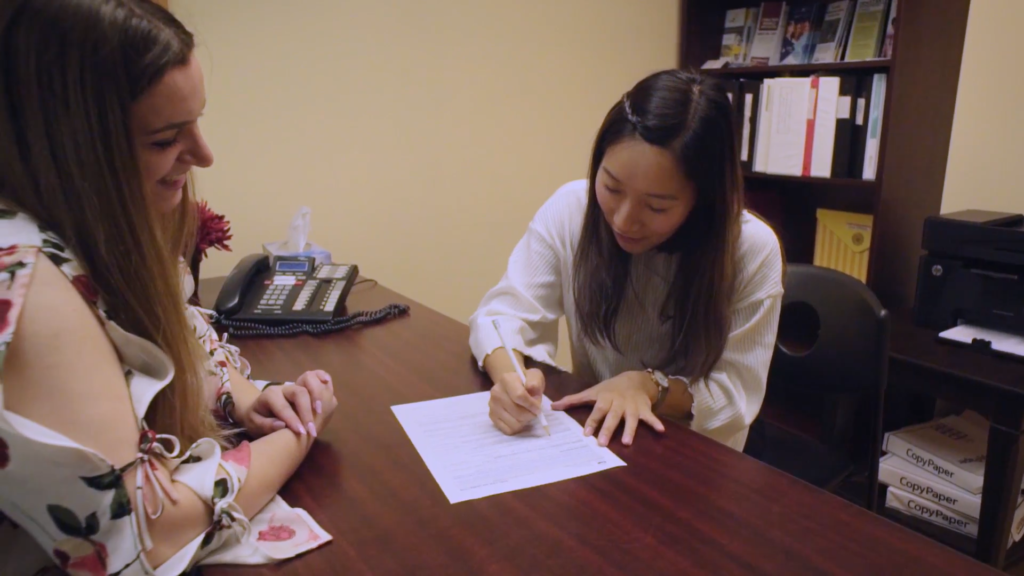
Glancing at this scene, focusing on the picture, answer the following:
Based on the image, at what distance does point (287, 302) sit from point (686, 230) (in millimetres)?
824

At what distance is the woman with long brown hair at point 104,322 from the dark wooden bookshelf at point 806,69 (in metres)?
2.09

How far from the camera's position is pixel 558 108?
2436 millimetres

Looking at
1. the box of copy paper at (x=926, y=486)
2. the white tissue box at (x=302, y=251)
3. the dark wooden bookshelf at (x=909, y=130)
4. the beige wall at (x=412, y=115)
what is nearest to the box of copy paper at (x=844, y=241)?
the dark wooden bookshelf at (x=909, y=130)

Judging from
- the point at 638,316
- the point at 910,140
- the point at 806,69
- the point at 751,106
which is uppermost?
the point at 806,69

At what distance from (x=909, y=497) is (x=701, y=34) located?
179 cm

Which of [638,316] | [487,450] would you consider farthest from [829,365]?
[487,450]

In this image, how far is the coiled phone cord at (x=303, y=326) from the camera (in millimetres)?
1378

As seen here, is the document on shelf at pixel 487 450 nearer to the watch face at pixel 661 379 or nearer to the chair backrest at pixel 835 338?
the watch face at pixel 661 379

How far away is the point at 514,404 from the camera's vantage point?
38.0 inches

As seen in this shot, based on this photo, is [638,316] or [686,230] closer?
[686,230]

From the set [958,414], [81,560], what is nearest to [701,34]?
[958,414]

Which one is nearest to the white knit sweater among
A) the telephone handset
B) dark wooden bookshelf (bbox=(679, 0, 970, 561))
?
the telephone handset

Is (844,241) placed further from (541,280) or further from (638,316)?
(541,280)

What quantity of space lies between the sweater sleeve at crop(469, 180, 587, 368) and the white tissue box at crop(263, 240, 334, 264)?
587 mm
